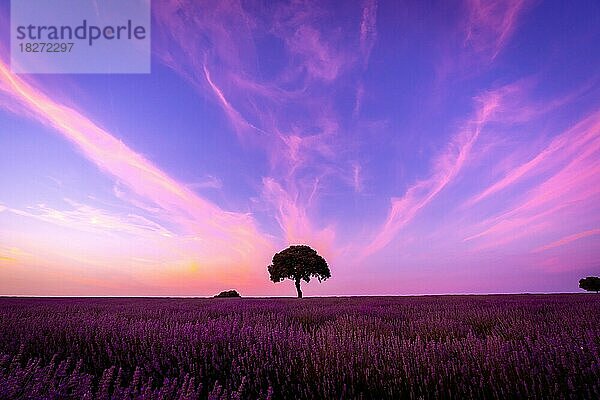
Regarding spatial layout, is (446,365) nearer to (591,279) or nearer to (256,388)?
(256,388)

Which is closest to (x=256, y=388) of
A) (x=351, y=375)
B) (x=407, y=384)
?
(x=351, y=375)

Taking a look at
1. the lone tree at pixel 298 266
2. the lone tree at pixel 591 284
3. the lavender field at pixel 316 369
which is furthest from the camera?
the lone tree at pixel 591 284

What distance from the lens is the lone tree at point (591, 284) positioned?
4219 centimetres

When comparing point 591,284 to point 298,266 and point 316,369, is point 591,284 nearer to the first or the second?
point 298,266

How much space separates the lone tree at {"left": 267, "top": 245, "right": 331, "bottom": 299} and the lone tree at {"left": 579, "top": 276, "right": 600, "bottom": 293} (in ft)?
95.6

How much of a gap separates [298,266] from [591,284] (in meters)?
32.2

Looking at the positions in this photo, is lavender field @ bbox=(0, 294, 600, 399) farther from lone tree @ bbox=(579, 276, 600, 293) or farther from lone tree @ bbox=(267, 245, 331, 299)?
lone tree @ bbox=(579, 276, 600, 293)

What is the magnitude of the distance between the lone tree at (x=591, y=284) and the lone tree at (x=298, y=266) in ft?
95.6

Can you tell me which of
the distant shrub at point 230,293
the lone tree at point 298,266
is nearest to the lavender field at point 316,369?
the lone tree at point 298,266

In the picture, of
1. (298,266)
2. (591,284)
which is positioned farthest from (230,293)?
(591,284)

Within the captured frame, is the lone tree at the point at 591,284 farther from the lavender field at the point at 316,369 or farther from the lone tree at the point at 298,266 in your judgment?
the lavender field at the point at 316,369

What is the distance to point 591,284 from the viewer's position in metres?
42.5

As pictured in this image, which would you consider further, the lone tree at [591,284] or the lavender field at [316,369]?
the lone tree at [591,284]

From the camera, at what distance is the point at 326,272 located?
33.9 meters
